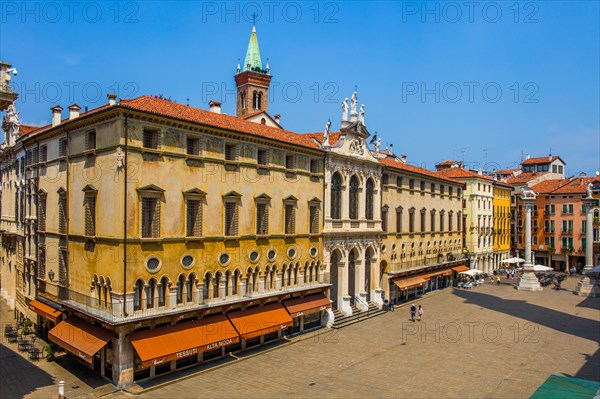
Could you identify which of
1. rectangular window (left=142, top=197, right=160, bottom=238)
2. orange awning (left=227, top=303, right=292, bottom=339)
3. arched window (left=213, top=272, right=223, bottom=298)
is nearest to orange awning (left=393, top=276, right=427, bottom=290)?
orange awning (left=227, top=303, right=292, bottom=339)

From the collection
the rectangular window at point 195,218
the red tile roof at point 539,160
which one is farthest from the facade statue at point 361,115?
the red tile roof at point 539,160

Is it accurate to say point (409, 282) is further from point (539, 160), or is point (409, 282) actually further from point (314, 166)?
point (539, 160)

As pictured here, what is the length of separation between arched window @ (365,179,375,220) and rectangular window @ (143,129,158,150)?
844 inches

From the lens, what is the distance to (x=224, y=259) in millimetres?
28281

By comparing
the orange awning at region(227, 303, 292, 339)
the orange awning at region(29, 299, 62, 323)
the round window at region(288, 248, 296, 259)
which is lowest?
the orange awning at region(227, 303, 292, 339)

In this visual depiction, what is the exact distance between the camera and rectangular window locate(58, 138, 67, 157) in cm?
2813

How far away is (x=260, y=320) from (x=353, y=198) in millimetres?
14656

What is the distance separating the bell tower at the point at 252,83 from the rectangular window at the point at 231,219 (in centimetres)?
3469

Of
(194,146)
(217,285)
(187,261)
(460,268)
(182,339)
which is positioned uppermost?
(194,146)

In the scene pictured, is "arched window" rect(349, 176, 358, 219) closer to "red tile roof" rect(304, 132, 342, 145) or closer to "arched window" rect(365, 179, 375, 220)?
"arched window" rect(365, 179, 375, 220)

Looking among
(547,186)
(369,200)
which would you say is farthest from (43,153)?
(547,186)

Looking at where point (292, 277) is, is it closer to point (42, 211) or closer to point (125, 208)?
point (125, 208)

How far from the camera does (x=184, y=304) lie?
1021 inches

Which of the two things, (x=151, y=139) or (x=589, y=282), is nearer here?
(x=151, y=139)
